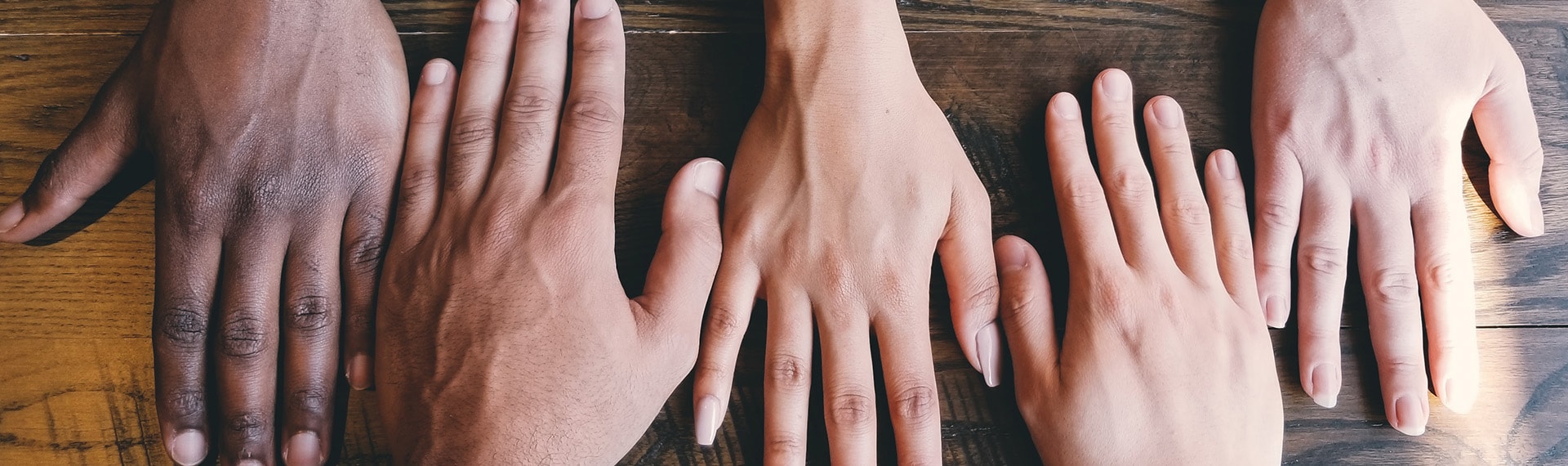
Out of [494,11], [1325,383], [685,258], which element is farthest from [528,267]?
[1325,383]

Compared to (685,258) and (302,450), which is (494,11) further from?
(302,450)

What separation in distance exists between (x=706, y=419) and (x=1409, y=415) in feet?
2.39

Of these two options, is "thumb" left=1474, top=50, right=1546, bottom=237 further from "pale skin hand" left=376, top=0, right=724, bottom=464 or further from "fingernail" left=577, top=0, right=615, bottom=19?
"fingernail" left=577, top=0, right=615, bottom=19

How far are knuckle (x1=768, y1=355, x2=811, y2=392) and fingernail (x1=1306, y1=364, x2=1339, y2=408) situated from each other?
530 millimetres

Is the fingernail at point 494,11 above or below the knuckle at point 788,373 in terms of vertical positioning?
above

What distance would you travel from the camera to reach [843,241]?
80 centimetres

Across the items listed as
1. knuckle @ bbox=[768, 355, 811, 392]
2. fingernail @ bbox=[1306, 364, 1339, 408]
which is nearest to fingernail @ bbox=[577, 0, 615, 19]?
knuckle @ bbox=[768, 355, 811, 392]

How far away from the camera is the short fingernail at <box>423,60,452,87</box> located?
2.69 feet

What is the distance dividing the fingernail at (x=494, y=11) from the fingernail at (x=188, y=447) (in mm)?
495

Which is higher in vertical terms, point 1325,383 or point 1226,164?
point 1226,164

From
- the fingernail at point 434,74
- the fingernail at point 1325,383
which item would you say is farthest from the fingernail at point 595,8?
the fingernail at point 1325,383

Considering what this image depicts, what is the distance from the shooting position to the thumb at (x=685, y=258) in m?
0.79

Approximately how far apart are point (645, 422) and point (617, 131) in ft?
0.96

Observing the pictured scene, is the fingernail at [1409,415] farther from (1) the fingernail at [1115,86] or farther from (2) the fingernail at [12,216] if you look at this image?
(2) the fingernail at [12,216]
